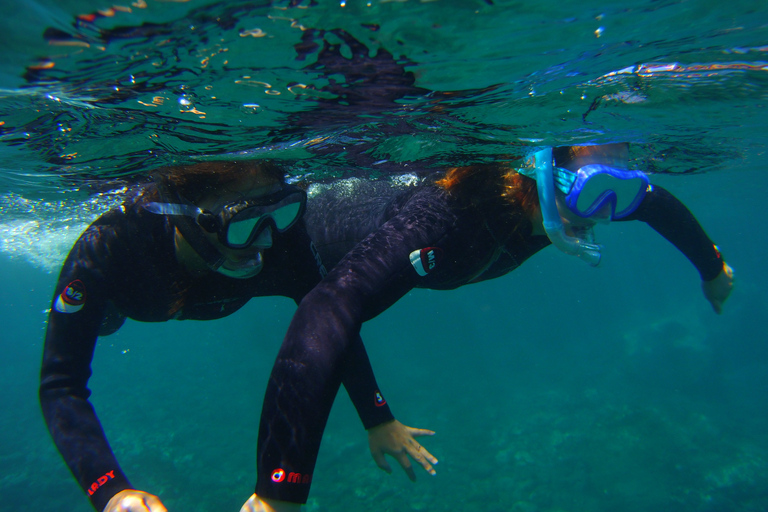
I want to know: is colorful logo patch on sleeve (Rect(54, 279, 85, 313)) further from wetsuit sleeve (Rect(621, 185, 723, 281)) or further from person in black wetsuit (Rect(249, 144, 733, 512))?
wetsuit sleeve (Rect(621, 185, 723, 281))

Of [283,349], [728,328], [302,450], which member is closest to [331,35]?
[283,349]

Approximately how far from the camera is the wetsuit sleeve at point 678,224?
3857mm

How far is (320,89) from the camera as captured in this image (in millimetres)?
3930

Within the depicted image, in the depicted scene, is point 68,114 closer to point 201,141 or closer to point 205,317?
point 201,141

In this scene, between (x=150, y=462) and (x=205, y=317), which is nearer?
(x=205, y=317)

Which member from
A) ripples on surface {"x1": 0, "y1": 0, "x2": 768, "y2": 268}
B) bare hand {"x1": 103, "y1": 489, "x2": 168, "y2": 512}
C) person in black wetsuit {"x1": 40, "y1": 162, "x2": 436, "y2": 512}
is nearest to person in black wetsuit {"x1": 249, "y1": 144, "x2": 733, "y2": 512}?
person in black wetsuit {"x1": 40, "y1": 162, "x2": 436, "y2": 512}

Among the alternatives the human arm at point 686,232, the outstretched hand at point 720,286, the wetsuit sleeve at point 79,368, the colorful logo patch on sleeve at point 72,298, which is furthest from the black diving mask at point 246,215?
the outstretched hand at point 720,286

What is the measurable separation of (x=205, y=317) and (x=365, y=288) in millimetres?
2296

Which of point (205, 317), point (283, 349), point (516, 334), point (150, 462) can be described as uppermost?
point (283, 349)

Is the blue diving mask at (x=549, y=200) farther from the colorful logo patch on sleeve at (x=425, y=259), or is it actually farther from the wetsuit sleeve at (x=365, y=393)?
the wetsuit sleeve at (x=365, y=393)

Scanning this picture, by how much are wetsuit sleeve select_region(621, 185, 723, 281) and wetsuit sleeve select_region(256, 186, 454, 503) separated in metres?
3.19

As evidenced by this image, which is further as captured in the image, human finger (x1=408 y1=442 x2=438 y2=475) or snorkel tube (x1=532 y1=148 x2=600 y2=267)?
human finger (x1=408 y1=442 x2=438 y2=475)

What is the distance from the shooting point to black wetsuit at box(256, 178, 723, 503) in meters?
1.49

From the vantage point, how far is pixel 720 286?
13.6 feet
